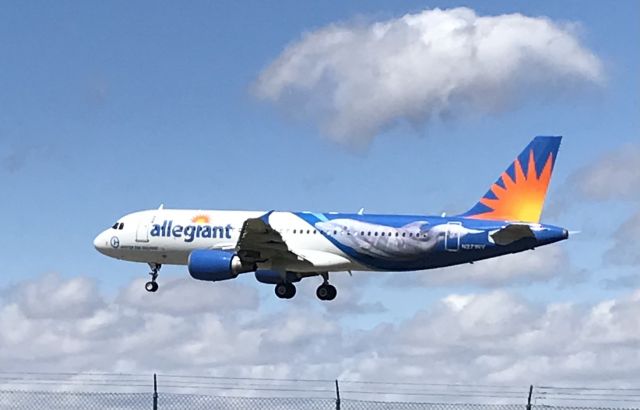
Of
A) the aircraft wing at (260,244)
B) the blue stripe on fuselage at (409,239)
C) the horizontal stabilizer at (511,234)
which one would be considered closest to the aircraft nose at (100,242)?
the aircraft wing at (260,244)

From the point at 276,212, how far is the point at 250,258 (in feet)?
16.2

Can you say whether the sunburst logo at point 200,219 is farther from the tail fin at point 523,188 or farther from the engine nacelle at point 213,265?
the tail fin at point 523,188

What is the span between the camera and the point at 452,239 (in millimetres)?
65938

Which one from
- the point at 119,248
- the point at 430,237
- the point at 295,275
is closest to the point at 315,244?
the point at 295,275

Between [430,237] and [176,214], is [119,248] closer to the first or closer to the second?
[176,214]

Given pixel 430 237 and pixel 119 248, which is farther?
pixel 119 248

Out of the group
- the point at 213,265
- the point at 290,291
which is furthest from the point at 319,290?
the point at 213,265

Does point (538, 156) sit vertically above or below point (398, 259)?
above

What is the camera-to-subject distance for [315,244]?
2726 inches

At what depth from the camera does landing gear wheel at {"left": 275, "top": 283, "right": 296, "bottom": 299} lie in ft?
228

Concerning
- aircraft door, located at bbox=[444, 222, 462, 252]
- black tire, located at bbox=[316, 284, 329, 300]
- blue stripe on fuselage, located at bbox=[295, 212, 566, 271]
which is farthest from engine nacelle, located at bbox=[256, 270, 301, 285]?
aircraft door, located at bbox=[444, 222, 462, 252]

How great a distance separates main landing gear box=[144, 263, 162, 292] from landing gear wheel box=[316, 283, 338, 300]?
947cm

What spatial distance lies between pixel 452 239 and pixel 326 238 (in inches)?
292

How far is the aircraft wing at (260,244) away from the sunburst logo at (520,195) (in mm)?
11049
